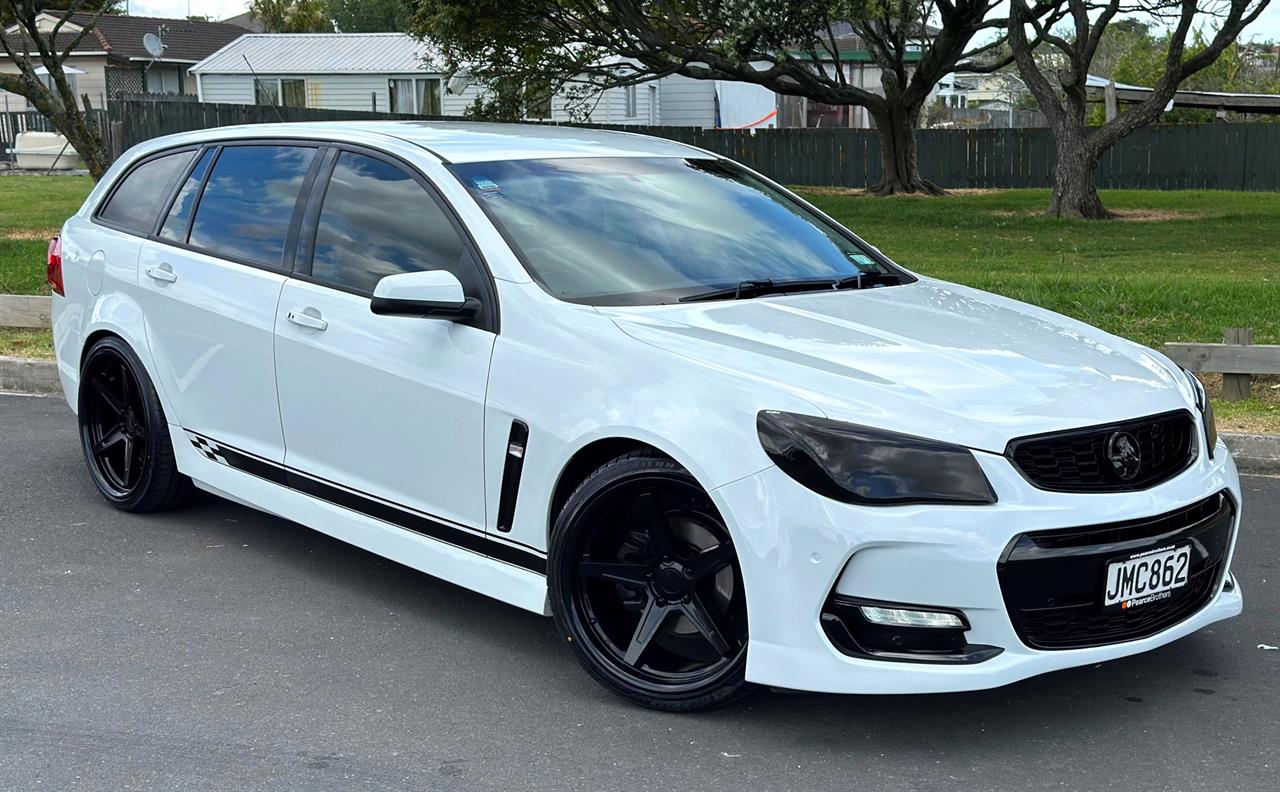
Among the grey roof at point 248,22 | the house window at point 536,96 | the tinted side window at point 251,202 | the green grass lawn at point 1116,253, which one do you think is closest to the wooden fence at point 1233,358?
the green grass lawn at point 1116,253

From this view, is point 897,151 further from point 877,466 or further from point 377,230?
point 877,466

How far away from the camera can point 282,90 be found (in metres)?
44.7

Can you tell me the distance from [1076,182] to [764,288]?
22.2 m

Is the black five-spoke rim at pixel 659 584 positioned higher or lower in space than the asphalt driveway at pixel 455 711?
higher

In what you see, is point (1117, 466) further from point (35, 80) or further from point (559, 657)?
point (35, 80)

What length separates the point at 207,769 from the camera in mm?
3787

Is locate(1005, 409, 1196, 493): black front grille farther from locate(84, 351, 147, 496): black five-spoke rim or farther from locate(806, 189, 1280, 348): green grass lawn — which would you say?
locate(806, 189, 1280, 348): green grass lawn

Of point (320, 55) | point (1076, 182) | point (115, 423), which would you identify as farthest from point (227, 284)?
point (320, 55)

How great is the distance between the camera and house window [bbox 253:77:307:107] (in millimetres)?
44406

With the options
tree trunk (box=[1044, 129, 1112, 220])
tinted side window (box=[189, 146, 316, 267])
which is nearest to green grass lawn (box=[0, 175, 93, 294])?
tinted side window (box=[189, 146, 316, 267])

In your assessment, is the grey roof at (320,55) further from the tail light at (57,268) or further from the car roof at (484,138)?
the car roof at (484,138)

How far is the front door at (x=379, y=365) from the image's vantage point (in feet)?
15.1

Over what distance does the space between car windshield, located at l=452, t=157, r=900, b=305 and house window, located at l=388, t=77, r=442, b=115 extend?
125 ft

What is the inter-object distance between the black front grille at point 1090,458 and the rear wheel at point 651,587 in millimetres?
836
